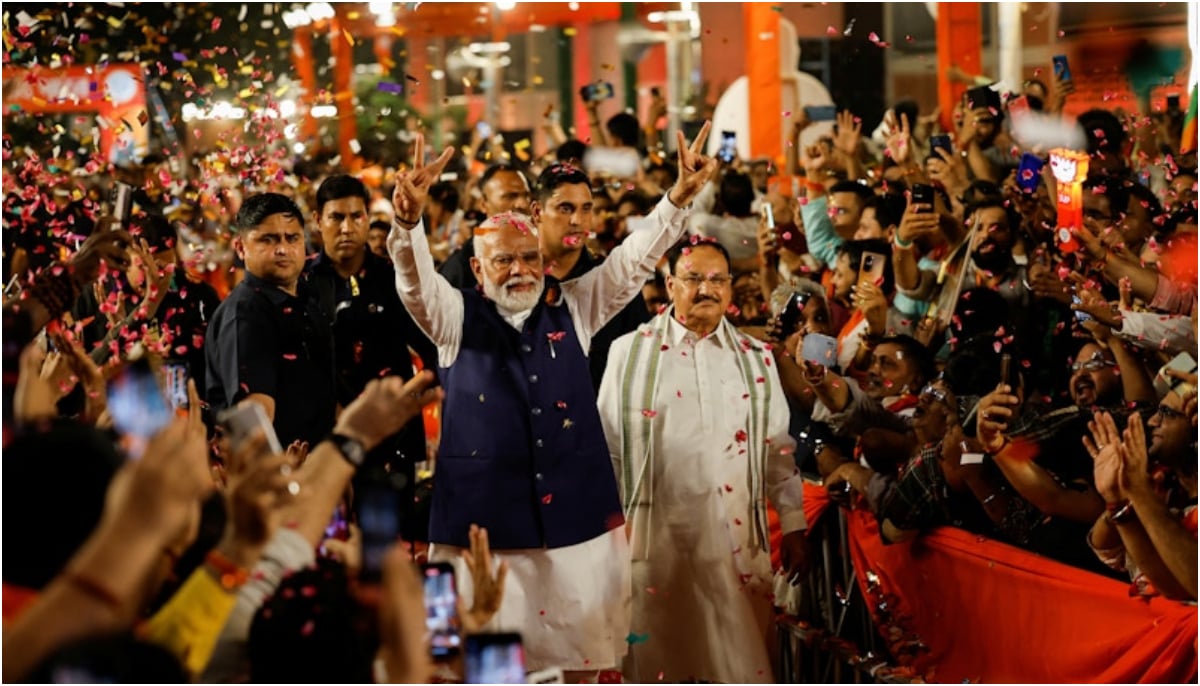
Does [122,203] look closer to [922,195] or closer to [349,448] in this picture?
[349,448]

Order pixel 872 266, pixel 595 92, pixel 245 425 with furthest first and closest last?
pixel 595 92, pixel 872 266, pixel 245 425

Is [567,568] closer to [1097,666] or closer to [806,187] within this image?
[1097,666]

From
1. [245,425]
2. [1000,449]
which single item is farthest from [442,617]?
[1000,449]

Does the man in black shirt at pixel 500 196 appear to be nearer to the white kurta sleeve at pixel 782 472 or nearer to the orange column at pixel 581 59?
the white kurta sleeve at pixel 782 472

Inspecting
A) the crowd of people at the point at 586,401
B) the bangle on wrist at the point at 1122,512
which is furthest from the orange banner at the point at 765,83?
the bangle on wrist at the point at 1122,512

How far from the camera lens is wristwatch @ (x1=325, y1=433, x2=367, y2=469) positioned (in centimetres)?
329

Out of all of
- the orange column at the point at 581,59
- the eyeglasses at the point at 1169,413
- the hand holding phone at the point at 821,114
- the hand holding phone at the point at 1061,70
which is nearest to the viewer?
the eyeglasses at the point at 1169,413

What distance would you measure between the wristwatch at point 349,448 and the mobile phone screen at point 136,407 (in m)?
0.34

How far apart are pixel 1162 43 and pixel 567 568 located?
1049cm

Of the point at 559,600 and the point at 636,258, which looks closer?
the point at 559,600

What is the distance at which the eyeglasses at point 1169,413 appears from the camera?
4.65m

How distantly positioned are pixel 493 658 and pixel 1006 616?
6.84ft

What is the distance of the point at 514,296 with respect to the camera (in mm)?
5250

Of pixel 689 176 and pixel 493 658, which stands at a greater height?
pixel 689 176
